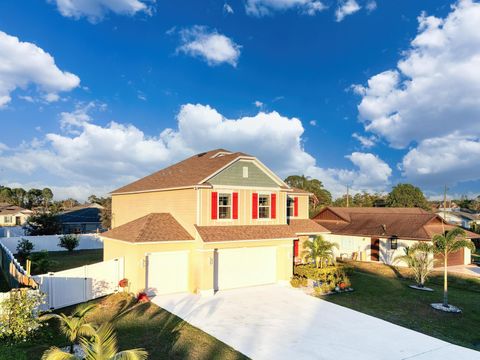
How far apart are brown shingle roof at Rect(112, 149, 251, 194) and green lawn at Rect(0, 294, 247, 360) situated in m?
7.12

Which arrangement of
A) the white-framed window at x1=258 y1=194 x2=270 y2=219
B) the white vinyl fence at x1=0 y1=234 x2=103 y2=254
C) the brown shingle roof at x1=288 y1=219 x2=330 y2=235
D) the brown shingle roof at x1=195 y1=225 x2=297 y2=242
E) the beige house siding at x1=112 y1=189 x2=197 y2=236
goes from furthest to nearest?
the white vinyl fence at x1=0 y1=234 x2=103 y2=254 < the brown shingle roof at x1=288 y1=219 x2=330 y2=235 < the white-framed window at x1=258 y1=194 x2=270 y2=219 < the beige house siding at x1=112 y1=189 x2=197 y2=236 < the brown shingle roof at x1=195 y1=225 x2=297 y2=242

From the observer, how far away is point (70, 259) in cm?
2803

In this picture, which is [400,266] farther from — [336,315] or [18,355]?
[18,355]

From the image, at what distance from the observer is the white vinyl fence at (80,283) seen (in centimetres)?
1424

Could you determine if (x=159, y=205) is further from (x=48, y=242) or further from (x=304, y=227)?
(x=48, y=242)

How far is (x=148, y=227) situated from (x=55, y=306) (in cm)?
537

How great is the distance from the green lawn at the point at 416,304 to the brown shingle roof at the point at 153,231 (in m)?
7.98

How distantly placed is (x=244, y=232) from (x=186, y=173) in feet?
17.4

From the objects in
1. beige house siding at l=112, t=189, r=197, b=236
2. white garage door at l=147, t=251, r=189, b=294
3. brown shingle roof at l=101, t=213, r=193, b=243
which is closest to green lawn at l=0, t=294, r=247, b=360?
white garage door at l=147, t=251, r=189, b=294

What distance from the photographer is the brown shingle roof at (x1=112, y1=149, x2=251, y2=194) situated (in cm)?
1966

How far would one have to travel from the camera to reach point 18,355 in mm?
8273

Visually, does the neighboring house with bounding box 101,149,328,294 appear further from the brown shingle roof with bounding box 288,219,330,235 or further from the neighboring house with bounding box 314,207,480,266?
the neighboring house with bounding box 314,207,480,266

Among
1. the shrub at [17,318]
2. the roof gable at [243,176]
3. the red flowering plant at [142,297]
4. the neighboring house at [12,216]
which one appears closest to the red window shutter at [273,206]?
the roof gable at [243,176]

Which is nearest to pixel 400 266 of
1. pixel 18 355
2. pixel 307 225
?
pixel 307 225
